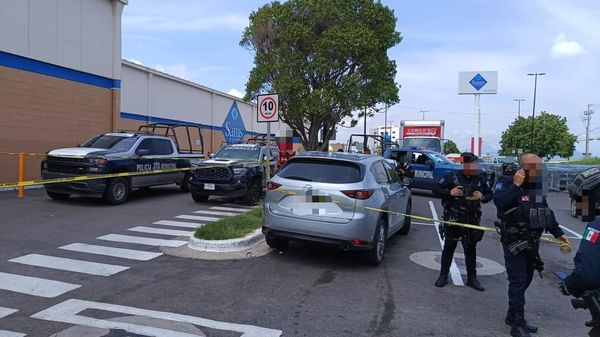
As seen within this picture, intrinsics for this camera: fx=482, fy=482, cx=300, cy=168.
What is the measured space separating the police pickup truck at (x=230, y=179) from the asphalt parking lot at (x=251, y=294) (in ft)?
13.2

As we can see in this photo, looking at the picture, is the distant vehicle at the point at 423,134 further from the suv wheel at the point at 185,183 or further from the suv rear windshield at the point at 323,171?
the suv rear windshield at the point at 323,171

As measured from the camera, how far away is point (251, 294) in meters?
5.63

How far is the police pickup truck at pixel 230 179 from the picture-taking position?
12.8 m

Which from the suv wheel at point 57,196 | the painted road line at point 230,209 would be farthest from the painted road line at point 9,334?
the suv wheel at point 57,196

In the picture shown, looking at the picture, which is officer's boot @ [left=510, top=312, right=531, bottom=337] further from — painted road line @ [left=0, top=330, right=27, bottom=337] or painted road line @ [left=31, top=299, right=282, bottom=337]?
painted road line @ [left=0, top=330, right=27, bottom=337]

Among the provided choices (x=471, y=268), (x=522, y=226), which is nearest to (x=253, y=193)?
(x=471, y=268)

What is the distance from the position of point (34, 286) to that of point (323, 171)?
4.01 meters

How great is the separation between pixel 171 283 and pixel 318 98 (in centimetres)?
1872

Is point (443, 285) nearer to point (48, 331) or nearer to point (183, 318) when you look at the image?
point (183, 318)

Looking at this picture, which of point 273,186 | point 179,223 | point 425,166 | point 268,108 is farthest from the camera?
point 425,166

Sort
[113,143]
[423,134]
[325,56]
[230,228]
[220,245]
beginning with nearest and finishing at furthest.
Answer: [220,245]
[230,228]
[113,143]
[325,56]
[423,134]

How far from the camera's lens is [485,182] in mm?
6191

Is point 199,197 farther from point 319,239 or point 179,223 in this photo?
point 319,239

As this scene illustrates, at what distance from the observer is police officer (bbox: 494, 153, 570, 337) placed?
459 centimetres
